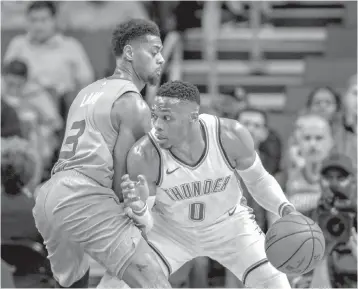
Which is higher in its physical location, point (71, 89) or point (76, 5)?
point (76, 5)

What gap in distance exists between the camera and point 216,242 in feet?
16.7

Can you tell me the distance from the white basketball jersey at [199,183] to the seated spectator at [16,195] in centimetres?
106

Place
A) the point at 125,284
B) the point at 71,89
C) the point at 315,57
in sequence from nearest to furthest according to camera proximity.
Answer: the point at 125,284 → the point at 71,89 → the point at 315,57

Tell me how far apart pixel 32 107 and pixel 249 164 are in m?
3.72

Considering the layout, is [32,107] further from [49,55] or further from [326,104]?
[326,104]

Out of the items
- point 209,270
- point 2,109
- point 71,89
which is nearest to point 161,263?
point 209,270

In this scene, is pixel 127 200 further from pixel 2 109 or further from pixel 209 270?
pixel 2 109

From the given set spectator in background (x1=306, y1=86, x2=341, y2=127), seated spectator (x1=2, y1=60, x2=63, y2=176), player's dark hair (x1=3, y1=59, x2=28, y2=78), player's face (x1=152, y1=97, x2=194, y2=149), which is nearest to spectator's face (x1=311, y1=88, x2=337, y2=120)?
spectator in background (x1=306, y1=86, x2=341, y2=127)

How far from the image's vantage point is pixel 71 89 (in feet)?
28.4

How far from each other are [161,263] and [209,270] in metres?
1.87

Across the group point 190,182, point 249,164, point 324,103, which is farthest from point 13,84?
point 249,164

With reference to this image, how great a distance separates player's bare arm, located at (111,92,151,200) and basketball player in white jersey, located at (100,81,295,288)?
10cm

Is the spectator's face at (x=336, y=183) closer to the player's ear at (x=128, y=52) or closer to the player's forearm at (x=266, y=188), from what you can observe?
the player's forearm at (x=266, y=188)

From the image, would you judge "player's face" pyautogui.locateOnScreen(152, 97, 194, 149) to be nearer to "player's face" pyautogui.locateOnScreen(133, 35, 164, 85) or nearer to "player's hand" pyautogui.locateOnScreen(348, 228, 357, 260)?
"player's face" pyautogui.locateOnScreen(133, 35, 164, 85)
